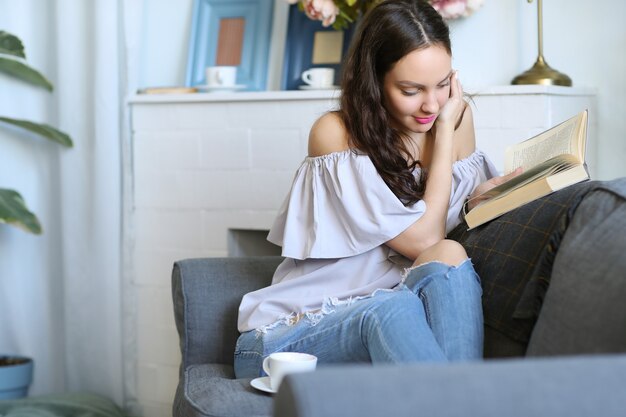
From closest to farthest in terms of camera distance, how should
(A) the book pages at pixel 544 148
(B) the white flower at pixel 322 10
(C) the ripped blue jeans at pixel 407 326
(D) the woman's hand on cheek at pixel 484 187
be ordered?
(C) the ripped blue jeans at pixel 407 326 → (A) the book pages at pixel 544 148 → (D) the woman's hand on cheek at pixel 484 187 → (B) the white flower at pixel 322 10

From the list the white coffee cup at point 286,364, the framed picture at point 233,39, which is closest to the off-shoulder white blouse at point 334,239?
the white coffee cup at point 286,364

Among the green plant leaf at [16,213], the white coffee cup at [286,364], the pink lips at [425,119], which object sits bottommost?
the green plant leaf at [16,213]

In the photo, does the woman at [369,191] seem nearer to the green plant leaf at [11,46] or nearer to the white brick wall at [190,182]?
the white brick wall at [190,182]

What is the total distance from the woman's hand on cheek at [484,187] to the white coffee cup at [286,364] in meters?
0.55

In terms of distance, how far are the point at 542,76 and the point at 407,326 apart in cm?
114

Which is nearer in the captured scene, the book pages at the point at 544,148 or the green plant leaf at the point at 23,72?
the book pages at the point at 544,148

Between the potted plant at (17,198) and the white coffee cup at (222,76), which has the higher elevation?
the white coffee cup at (222,76)

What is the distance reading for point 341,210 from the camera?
1951 mm

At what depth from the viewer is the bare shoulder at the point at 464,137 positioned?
2119 mm

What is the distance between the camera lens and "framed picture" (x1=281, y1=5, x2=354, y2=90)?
2.76 metres

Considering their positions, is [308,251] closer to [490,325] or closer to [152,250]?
[490,325]

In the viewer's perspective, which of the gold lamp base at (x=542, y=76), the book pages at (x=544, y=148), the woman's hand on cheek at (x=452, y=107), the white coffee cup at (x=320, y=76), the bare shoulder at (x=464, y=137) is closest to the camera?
the book pages at (x=544, y=148)

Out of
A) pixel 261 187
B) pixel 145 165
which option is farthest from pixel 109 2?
pixel 261 187

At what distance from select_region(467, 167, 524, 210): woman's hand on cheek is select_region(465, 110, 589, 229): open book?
0.03 m
